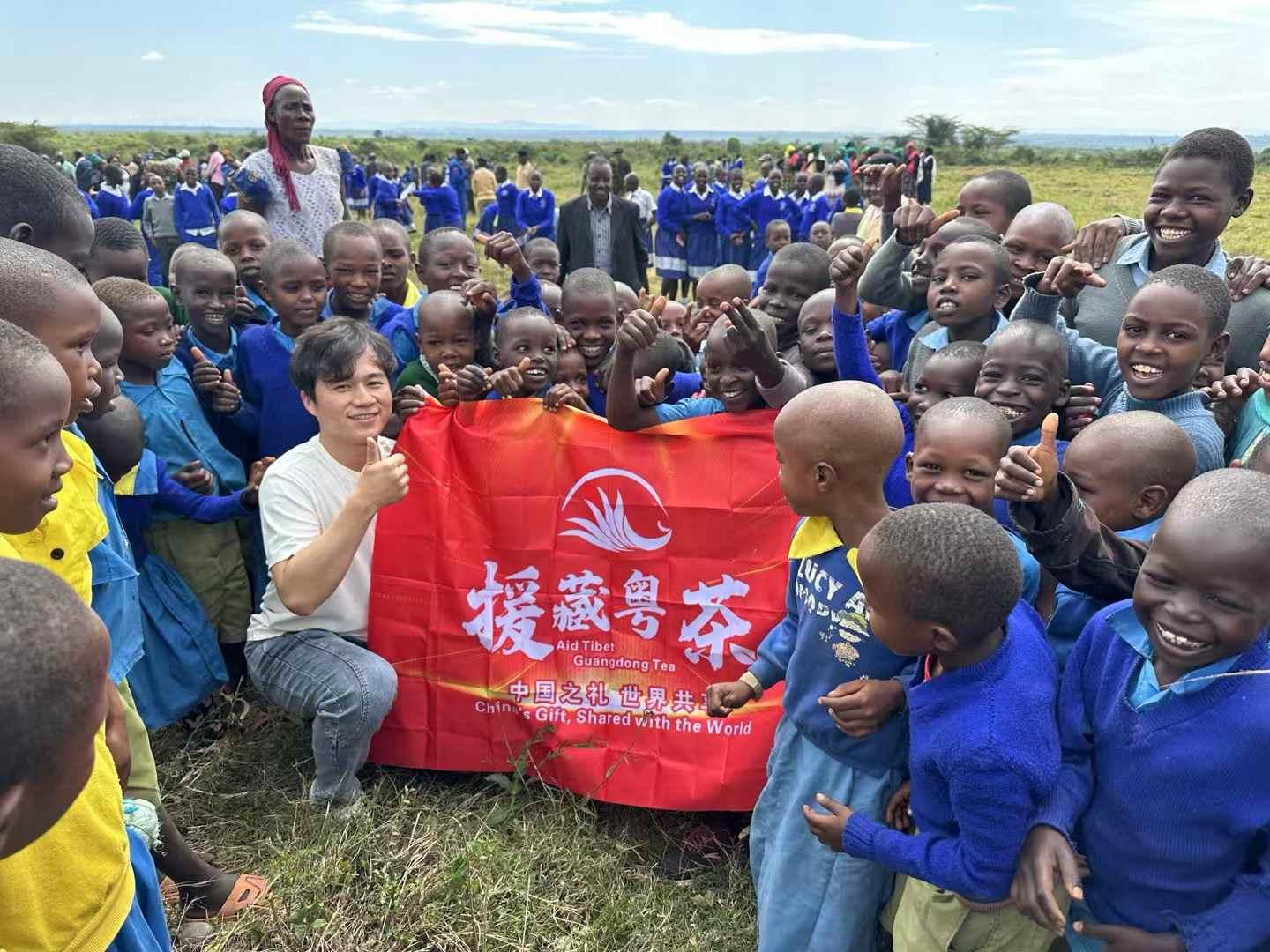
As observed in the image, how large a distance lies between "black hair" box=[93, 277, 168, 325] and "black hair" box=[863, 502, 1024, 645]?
10.4 ft

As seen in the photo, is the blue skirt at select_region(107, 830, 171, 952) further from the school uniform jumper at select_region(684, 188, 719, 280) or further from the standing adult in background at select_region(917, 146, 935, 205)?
the standing adult in background at select_region(917, 146, 935, 205)

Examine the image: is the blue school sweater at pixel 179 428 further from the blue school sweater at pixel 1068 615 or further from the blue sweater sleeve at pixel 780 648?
the blue school sweater at pixel 1068 615

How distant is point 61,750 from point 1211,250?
4149 millimetres

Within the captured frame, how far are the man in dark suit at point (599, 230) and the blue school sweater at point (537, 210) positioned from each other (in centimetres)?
521

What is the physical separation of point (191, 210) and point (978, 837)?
1400cm

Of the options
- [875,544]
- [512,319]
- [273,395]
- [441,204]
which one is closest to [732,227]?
[441,204]

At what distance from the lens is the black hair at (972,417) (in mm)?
2500

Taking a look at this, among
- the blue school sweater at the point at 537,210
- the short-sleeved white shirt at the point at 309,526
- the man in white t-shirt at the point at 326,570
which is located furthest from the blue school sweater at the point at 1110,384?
the blue school sweater at the point at 537,210

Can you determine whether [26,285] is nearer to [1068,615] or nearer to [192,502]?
[192,502]

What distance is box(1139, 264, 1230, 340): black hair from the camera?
2.93 meters

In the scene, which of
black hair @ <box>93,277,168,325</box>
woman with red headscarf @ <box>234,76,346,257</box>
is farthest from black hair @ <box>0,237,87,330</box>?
woman with red headscarf @ <box>234,76,346,257</box>

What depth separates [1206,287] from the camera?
9.74 feet

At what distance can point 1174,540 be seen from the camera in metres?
1.91

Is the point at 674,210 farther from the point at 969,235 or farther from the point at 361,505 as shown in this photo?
the point at 361,505
